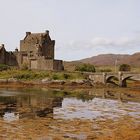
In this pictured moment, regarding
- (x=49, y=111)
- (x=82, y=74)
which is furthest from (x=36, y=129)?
(x=82, y=74)

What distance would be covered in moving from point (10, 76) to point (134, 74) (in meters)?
26.8

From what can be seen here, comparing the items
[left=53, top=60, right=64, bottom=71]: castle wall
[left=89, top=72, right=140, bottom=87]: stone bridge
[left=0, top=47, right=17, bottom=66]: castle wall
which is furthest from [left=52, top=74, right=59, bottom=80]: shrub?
[left=0, top=47, right=17, bottom=66]: castle wall

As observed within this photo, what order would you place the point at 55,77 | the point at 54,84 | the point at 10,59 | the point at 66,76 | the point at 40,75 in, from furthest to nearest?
the point at 10,59
the point at 40,75
the point at 66,76
the point at 55,77
the point at 54,84

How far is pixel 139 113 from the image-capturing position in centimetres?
3506

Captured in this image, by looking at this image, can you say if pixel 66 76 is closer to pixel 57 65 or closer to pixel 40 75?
pixel 40 75

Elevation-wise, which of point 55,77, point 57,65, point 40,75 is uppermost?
point 57,65

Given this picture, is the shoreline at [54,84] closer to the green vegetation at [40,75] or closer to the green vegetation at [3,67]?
the green vegetation at [40,75]

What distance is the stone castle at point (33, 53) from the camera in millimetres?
90250

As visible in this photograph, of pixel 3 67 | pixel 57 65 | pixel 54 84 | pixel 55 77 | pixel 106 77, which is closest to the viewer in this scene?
pixel 54 84

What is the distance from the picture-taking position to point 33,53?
94188mm

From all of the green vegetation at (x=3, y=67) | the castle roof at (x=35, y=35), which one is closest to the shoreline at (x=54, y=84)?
the green vegetation at (x=3, y=67)

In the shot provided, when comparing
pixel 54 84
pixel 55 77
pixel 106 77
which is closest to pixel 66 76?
pixel 55 77

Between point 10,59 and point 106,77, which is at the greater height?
point 10,59

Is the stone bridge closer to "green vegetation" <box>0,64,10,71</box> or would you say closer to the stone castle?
the stone castle
